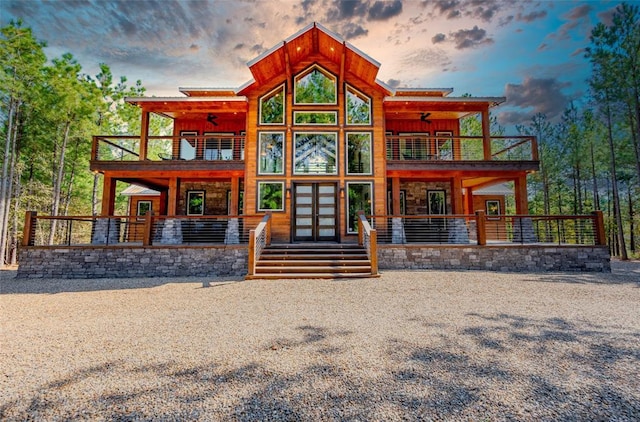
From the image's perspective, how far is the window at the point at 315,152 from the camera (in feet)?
35.4

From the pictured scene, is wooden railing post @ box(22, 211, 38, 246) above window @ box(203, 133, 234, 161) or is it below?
below

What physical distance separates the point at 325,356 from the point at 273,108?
9.96m

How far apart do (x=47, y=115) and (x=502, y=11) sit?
84.5 ft

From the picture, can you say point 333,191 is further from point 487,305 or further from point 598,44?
point 598,44

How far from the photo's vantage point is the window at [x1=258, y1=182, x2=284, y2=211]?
34.4 feet

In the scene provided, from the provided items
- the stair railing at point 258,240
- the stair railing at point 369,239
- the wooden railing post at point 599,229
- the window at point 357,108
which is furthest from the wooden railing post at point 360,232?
the wooden railing post at point 599,229

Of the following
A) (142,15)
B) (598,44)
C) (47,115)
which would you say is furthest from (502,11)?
(47,115)

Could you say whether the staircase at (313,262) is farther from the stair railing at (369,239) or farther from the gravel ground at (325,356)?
the gravel ground at (325,356)

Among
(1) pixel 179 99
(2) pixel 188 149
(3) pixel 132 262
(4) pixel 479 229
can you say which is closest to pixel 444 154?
(4) pixel 479 229

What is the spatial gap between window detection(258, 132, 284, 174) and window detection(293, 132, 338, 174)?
56cm

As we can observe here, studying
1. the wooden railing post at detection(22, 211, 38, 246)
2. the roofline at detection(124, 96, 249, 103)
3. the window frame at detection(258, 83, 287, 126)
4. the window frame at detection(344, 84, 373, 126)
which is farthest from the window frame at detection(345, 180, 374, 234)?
the wooden railing post at detection(22, 211, 38, 246)

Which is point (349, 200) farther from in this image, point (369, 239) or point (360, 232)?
point (369, 239)

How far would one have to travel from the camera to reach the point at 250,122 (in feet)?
35.7

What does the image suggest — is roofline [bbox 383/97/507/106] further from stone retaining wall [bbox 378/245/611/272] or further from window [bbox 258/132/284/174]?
stone retaining wall [bbox 378/245/611/272]
